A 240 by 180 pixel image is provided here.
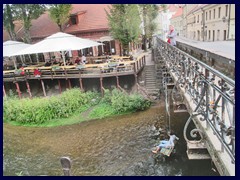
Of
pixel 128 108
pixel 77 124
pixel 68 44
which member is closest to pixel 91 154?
pixel 77 124

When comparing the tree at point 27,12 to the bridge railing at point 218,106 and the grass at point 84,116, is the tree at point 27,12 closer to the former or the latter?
the grass at point 84,116

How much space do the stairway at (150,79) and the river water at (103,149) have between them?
4.01ft

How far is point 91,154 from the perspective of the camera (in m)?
7.49

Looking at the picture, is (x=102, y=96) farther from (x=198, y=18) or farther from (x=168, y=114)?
(x=198, y=18)

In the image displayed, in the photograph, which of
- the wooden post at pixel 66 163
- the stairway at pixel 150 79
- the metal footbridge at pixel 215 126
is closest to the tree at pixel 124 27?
the stairway at pixel 150 79

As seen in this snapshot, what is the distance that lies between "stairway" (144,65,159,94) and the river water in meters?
1.22

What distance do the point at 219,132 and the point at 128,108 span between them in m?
8.33

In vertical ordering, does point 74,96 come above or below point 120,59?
below

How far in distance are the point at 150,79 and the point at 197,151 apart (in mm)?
9585

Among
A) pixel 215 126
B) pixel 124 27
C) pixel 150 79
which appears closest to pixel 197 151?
pixel 215 126

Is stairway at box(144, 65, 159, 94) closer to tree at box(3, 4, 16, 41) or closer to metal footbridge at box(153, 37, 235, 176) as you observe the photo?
metal footbridge at box(153, 37, 235, 176)
